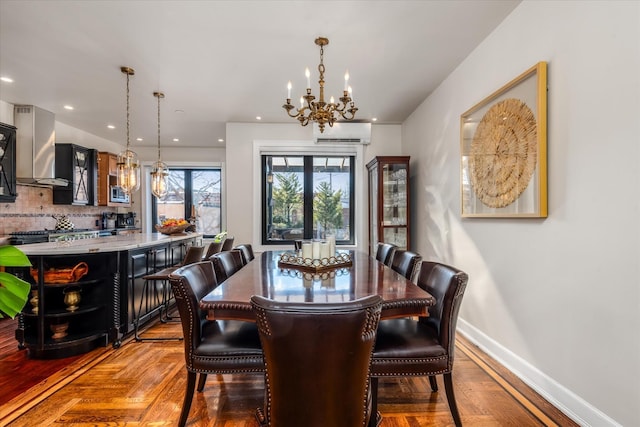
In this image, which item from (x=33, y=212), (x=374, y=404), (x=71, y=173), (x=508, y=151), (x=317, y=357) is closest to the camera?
(x=317, y=357)

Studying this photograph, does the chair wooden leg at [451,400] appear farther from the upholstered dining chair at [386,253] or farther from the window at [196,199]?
the window at [196,199]

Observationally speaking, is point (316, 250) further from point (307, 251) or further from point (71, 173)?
point (71, 173)

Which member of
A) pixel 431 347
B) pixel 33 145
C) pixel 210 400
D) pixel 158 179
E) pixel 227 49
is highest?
pixel 227 49

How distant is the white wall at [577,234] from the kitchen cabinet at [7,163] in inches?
215

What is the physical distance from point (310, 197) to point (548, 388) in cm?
387

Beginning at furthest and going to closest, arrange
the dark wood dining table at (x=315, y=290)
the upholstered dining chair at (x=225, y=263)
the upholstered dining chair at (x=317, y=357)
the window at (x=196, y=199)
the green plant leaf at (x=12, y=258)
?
the window at (x=196, y=199) < the upholstered dining chair at (x=225, y=263) < the dark wood dining table at (x=315, y=290) < the green plant leaf at (x=12, y=258) < the upholstered dining chair at (x=317, y=357)

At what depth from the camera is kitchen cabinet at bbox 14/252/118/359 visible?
8.55 ft

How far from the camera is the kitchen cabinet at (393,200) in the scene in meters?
4.30

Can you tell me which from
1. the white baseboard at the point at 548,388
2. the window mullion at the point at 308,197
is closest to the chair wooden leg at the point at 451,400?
the white baseboard at the point at 548,388

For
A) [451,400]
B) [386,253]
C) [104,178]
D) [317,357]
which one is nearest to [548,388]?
[451,400]

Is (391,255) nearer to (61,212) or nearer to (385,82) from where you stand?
(385,82)

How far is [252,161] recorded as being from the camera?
15.9 ft

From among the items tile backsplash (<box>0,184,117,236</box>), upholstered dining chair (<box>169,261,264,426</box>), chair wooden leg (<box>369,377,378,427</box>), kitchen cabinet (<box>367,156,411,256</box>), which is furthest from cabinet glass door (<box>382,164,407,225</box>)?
tile backsplash (<box>0,184,117,236</box>)

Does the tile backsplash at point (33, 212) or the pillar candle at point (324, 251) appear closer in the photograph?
the pillar candle at point (324, 251)
